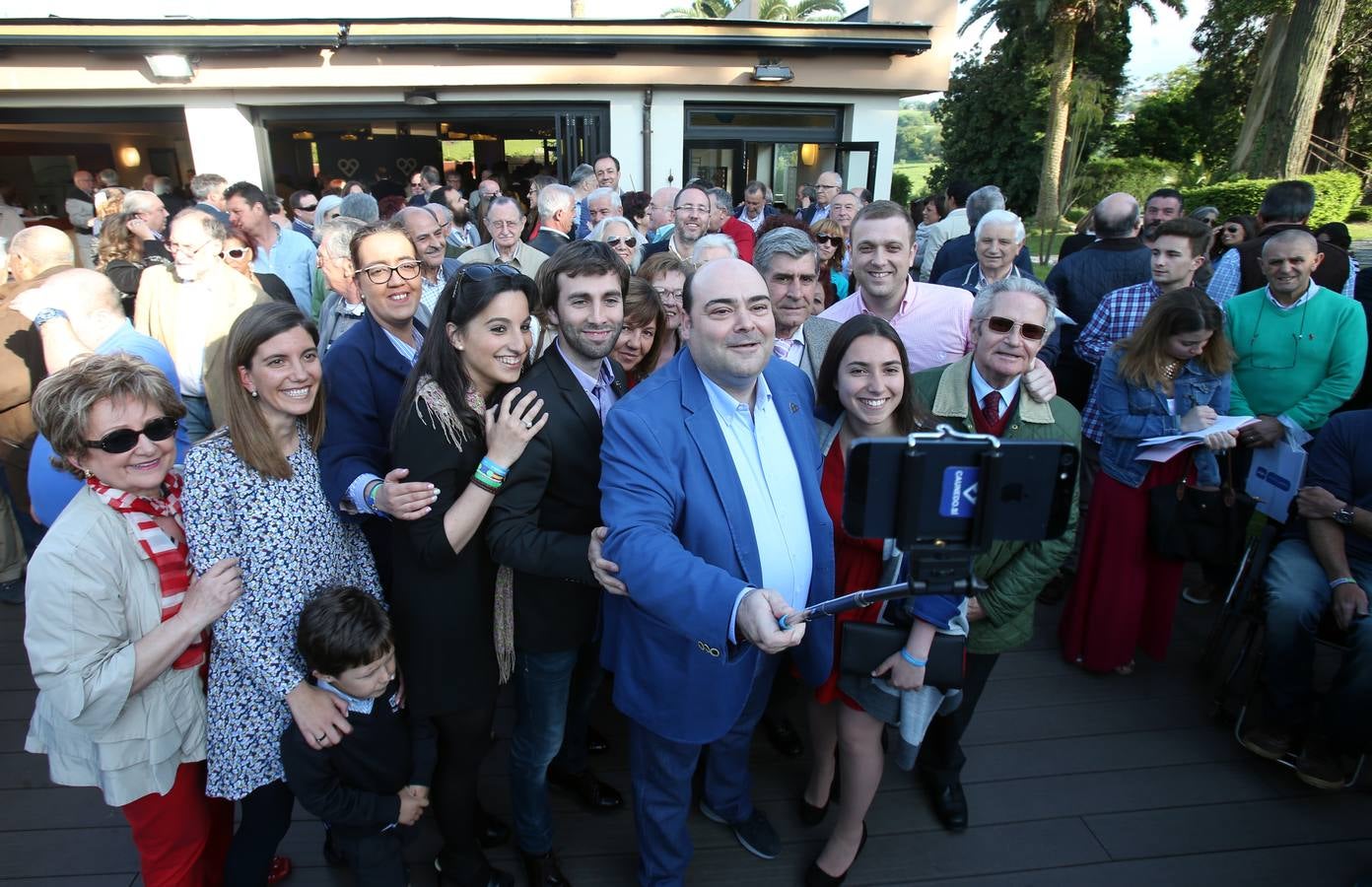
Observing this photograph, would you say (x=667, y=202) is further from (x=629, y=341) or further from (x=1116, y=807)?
(x=1116, y=807)

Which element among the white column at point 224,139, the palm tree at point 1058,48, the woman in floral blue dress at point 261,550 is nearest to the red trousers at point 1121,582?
the woman in floral blue dress at point 261,550

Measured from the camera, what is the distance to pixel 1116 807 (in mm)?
2732

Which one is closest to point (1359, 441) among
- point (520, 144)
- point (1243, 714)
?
point (1243, 714)

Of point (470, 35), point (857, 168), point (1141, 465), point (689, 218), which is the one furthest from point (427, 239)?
point (857, 168)

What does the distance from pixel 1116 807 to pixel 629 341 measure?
8.43ft

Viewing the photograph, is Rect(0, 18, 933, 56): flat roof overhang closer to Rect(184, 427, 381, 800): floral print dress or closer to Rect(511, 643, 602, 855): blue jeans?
Rect(184, 427, 381, 800): floral print dress

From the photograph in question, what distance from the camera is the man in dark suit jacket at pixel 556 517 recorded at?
6.41 ft

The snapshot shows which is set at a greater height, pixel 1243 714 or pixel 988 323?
pixel 988 323

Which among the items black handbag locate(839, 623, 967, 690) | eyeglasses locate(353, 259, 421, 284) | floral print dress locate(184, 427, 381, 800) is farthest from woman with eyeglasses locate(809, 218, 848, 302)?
floral print dress locate(184, 427, 381, 800)

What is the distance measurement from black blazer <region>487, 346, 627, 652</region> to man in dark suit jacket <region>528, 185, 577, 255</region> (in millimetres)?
3396

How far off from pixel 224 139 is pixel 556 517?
1194 centimetres

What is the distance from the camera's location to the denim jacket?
322 cm

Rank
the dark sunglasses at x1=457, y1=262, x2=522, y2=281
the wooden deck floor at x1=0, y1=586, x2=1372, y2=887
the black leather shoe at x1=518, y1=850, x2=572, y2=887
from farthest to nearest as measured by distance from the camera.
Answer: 1. the wooden deck floor at x1=0, y1=586, x2=1372, y2=887
2. the black leather shoe at x1=518, y1=850, x2=572, y2=887
3. the dark sunglasses at x1=457, y1=262, x2=522, y2=281

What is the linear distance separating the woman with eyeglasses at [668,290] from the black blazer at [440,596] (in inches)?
49.5
